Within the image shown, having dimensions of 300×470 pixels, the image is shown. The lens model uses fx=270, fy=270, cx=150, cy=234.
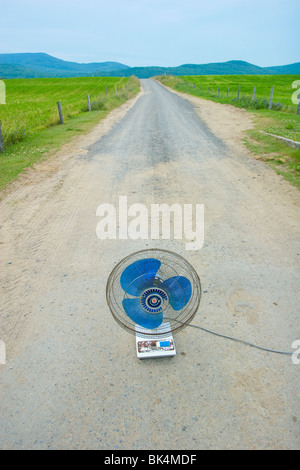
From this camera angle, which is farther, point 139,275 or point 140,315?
point 139,275

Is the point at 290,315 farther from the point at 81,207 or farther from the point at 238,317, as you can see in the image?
the point at 81,207

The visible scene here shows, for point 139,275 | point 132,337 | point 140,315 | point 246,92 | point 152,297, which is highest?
point 246,92

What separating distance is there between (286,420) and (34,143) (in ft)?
37.4

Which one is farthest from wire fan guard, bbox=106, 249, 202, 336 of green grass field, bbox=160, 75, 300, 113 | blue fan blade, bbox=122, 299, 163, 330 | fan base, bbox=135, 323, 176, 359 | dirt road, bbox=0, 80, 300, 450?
green grass field, bbox=160, 75, 300, 113

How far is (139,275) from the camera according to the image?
2.73 meters

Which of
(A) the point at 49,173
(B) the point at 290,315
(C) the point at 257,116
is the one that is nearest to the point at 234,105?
(C) the point at 257,116

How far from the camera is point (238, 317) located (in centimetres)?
329

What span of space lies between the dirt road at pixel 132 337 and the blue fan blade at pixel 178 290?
2.13 feet

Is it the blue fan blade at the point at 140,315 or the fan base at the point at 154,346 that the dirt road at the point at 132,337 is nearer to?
the fan base at the point at 154,346

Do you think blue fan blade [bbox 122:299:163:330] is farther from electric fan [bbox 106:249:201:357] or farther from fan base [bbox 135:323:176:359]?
fan base [bbox 135:323:176:359]

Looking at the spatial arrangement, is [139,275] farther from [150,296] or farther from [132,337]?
[132,337]

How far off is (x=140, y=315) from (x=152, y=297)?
0.21 m

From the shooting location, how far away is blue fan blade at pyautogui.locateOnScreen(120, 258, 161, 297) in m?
2.71

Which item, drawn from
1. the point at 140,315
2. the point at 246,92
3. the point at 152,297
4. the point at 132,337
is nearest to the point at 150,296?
the point at 152,297
